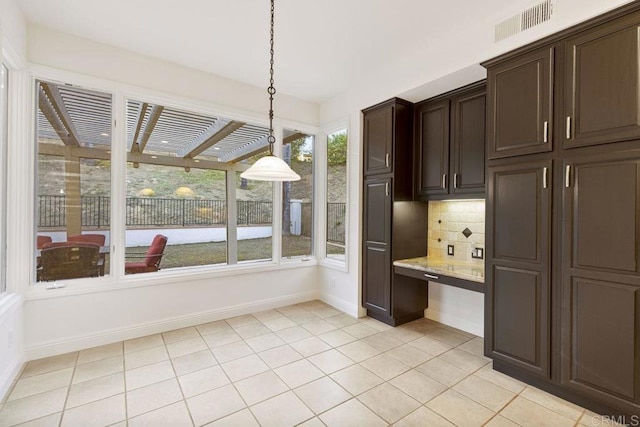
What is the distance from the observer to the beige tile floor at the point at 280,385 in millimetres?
1979

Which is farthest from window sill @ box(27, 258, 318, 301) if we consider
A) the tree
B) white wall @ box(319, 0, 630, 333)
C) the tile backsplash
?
the tile backsplash

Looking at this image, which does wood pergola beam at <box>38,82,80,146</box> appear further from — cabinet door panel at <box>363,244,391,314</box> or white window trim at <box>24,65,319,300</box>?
cabinet door panel at <box>363,244,391,314</box>

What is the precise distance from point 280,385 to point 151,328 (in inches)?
71.0

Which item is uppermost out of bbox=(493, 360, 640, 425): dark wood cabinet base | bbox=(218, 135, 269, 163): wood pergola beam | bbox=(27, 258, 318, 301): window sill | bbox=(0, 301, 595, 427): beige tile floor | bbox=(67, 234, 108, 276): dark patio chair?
bbox=(218, 135, 269, 163): wood pergola beam

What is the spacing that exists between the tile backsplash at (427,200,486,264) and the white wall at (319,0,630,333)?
54 centimetres

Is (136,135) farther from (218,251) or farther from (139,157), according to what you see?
(218,251)

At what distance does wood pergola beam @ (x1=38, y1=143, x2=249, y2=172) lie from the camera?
2826 mm

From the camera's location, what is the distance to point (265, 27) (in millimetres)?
2705

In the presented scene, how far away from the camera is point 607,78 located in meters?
1.92

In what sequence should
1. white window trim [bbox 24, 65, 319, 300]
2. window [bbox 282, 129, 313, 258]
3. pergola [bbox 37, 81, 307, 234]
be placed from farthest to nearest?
window [bbox 282, 129, 313, 258] → pergola [bbox 37, 81, 307, 234] → white window trim [bbox 24, 65, 319, 300]

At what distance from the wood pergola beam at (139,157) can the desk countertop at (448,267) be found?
252 centimetres

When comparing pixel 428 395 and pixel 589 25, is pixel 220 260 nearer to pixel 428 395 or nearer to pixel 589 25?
pixel 428 395

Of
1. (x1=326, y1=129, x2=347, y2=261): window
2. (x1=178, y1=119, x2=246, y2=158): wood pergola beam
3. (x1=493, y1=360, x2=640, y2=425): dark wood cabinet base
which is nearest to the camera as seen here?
(x1=493, y1=360, x2=640, y2=425): dark wood cabinet base

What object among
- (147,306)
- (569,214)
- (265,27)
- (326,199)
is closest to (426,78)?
(265,27)
